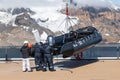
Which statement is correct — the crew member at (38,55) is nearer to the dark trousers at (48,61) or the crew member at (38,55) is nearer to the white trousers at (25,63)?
the dark trousers at (48,61)

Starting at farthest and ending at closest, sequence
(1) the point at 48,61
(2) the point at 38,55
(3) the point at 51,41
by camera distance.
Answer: (3) the point at 51,41
(2) the point at 38,55
(1) the point at 48,61

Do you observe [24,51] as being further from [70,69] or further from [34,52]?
[70,69]

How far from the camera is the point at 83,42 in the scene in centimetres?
2364

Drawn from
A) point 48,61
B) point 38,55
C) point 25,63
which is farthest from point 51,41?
point 25,63

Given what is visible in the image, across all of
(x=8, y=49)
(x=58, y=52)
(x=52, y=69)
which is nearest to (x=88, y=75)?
(x=52, y=69)

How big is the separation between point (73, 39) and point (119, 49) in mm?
3895

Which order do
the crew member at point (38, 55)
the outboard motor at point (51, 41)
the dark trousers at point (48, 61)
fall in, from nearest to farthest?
the dark trousers at point (48, 61), the crew member at point (38, 55), the outboard motor at point (51, 41)

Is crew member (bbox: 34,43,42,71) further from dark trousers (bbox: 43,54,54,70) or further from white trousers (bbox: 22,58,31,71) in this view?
white trousers (bbox: 22,58,31,71)

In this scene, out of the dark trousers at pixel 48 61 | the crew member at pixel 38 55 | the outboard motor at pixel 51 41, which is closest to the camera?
the dark trousers at pixel 48 61

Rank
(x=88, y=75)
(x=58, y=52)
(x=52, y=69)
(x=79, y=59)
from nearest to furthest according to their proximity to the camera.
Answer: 1. (x=88, y=75)
2. (x=52, y=69)
3. (x=58, y=52)
4. (x=79, y=59)

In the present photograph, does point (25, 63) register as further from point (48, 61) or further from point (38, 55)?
point (48, 61)

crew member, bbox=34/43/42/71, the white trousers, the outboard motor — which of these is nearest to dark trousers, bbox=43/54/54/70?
crew member, bbox=34/43/42/71

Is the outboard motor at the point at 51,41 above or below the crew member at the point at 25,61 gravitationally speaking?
above

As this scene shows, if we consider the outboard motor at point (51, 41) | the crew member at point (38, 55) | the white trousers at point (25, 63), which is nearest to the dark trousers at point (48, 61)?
the crew member at point (38, 55)
